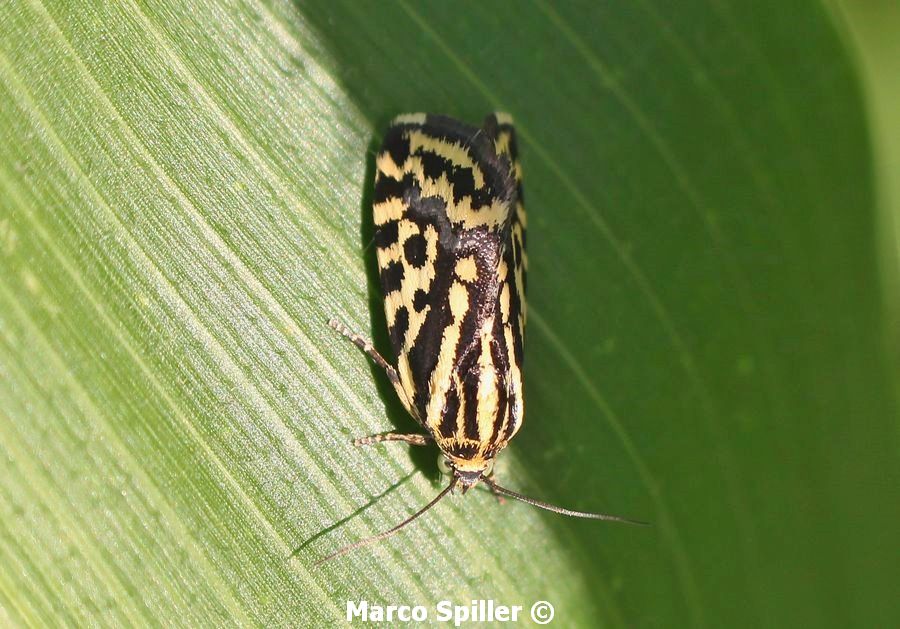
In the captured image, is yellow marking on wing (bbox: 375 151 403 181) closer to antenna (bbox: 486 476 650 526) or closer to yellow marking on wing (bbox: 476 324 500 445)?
yellow marking on wing (bbox: 476 324 500 445)

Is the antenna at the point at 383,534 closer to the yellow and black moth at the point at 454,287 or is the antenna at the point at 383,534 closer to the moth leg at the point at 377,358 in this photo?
the yellow and black moth at the point at 454,287

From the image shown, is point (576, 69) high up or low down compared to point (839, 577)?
up

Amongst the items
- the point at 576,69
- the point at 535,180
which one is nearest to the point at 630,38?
the point at 576,69

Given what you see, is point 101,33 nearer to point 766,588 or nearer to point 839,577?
point 766,588

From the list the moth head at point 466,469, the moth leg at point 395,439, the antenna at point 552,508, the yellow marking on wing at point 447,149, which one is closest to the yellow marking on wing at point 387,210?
the yellow marking on wing at point 447,149

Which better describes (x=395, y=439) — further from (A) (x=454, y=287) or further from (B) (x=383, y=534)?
(A) (x=454, y=287)

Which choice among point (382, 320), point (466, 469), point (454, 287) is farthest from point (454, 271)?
point (466, 469)
